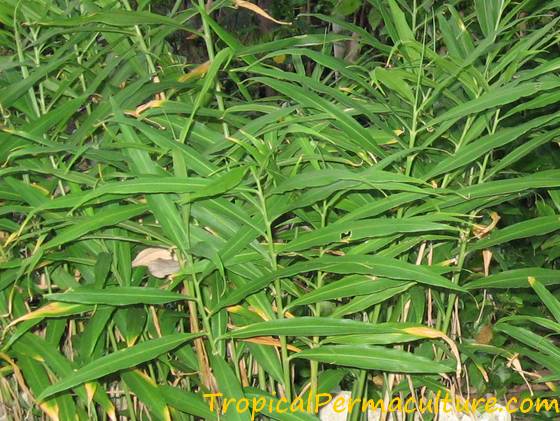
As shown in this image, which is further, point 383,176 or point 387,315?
point 387,315

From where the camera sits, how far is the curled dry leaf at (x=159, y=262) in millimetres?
889

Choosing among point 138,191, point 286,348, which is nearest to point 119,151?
point 138,191

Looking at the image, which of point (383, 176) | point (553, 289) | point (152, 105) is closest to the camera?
point (383, 176)

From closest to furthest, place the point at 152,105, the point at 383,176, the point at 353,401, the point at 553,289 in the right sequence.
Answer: the point at 383,176, the point at 152,105, the point at 353,401, the point at 553,289

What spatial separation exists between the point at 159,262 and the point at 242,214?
0.47 ft

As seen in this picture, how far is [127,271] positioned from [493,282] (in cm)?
45

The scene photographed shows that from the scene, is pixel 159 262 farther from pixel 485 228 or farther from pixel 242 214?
pixel 485 228

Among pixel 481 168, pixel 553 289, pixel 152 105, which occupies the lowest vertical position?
pixel 553 289

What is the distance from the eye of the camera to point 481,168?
95 cm

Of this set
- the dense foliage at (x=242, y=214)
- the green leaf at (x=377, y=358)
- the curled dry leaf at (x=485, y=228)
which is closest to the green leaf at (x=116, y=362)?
the dense foliage at (x=242, y=214)

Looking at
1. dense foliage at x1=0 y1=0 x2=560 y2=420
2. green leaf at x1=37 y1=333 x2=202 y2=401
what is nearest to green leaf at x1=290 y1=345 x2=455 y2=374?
dense foliage at x1=0 y1=0 x2=560 y2=420

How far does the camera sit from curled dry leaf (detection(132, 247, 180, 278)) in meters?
0.89

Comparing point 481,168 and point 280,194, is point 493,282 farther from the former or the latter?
point 280,194

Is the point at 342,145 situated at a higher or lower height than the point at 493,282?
higher
